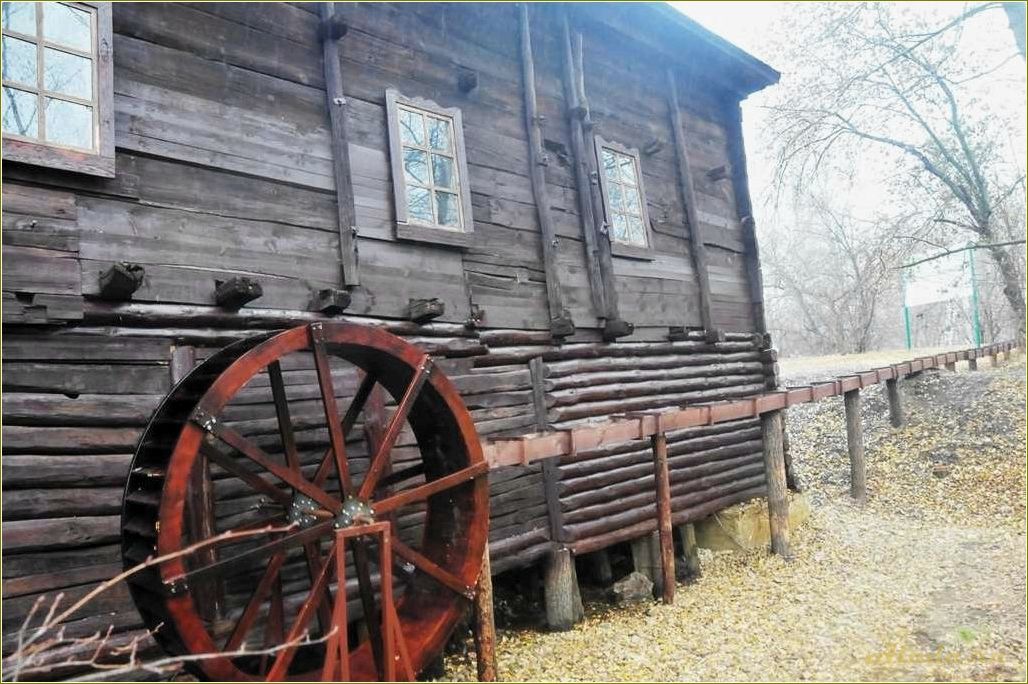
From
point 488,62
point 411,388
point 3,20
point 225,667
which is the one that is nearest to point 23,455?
point 225,667

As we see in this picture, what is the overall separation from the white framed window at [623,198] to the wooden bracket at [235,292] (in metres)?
4.43

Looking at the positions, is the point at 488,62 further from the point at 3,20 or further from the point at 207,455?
the point at 207,455

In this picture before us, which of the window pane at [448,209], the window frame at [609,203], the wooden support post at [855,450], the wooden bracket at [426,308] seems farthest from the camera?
the wooden support post at [855,450]

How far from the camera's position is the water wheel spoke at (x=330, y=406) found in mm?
4426

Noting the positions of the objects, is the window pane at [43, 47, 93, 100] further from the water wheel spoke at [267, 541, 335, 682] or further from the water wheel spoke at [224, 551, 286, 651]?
the water wheel spoke at [267, 541, 335, 682]

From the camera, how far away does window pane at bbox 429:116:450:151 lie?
638cm

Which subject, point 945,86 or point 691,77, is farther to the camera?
point 945,86

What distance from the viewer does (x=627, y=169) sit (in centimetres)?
849

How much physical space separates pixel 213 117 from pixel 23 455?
2607 mm

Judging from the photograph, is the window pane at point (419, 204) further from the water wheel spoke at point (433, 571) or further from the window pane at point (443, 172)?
the water wheel spoke at point (433, 571)

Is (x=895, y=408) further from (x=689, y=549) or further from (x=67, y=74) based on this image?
(x=67, y=74)

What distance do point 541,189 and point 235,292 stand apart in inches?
145

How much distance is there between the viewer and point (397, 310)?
5773 millimetres

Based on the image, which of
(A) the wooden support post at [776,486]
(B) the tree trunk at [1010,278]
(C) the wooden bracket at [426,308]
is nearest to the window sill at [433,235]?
(C) the wooden bracket at [426,308]
